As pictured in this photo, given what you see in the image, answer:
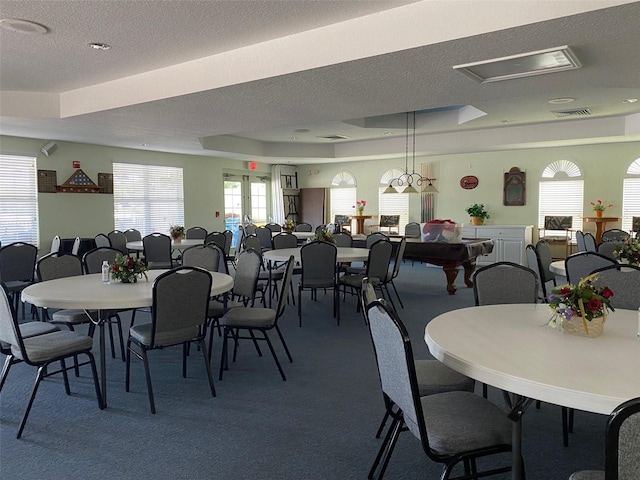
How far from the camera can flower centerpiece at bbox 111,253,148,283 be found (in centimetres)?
358

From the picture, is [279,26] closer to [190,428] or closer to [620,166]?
[190,428]

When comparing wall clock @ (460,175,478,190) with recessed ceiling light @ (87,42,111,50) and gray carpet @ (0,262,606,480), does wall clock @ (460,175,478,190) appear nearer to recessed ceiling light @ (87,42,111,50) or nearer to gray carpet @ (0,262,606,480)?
gray carpet @ (0,262,606,480)

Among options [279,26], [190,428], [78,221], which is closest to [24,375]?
[190,428]

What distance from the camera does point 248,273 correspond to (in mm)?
4227

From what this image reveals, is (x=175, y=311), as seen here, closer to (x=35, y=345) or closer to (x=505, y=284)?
(x=35, y=345)

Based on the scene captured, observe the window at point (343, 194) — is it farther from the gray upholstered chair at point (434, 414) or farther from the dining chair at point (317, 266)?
the gray upholstered chair at point (434, 414)

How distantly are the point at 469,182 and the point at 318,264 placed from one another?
670 cm

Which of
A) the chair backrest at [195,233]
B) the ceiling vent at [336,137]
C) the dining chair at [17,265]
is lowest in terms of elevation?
the dining chair at [17,265]

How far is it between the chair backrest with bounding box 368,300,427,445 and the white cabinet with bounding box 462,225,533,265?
8.03 meters

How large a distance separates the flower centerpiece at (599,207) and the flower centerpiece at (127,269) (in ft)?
28.2

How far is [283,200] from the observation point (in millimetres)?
13102

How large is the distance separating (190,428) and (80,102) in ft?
15.3

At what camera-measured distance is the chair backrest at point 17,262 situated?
538cm

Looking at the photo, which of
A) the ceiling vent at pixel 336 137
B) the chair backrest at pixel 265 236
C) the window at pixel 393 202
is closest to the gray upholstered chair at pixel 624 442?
the chair backrest at pixel 265 236
